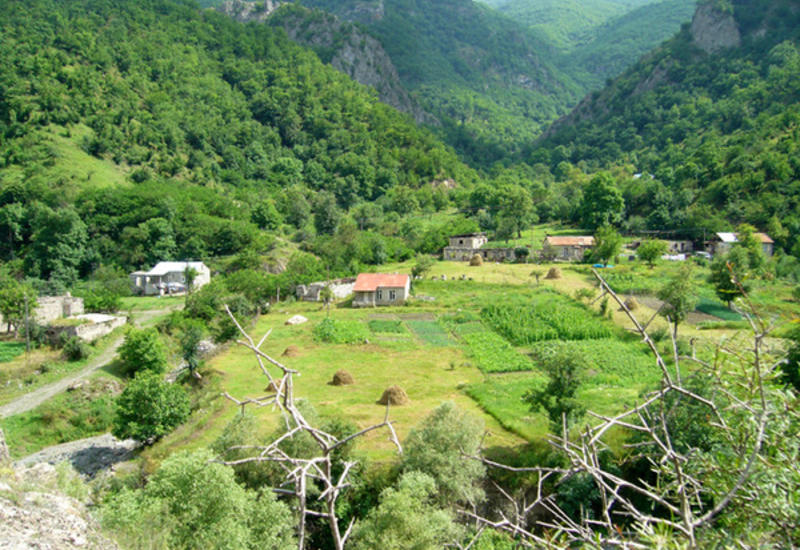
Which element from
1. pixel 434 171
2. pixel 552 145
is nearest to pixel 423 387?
pixel 434 171

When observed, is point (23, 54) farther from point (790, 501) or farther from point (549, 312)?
point (790, 501)

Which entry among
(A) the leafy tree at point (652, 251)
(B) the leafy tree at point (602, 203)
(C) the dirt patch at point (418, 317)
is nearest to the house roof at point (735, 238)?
(A) the leafy tree at point (652, 251)

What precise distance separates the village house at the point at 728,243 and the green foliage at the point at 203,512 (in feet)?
174

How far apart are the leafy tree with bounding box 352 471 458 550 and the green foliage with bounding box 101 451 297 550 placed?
1.88m

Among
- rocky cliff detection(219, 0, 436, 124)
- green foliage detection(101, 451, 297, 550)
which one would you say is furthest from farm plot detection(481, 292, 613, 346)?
rocky cliff detection(219, 0, 436, 124)

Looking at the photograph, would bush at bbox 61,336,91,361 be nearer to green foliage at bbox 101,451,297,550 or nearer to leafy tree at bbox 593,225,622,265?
green foliage at bbox 101,451,297,550

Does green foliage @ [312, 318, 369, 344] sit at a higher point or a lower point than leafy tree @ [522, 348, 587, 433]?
lower

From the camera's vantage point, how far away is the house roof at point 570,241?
57.8 meters

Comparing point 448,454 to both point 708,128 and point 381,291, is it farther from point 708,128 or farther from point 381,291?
point 708,128

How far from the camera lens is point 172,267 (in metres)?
51.5

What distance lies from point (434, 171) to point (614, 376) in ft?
280

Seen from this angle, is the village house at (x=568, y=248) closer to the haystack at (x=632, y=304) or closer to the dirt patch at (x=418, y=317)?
the haystack at (x=632, y=304)

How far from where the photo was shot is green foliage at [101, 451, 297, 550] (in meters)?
10.7

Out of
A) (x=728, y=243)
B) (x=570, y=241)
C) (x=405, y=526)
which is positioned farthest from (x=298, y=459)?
(x=728, y=243)
